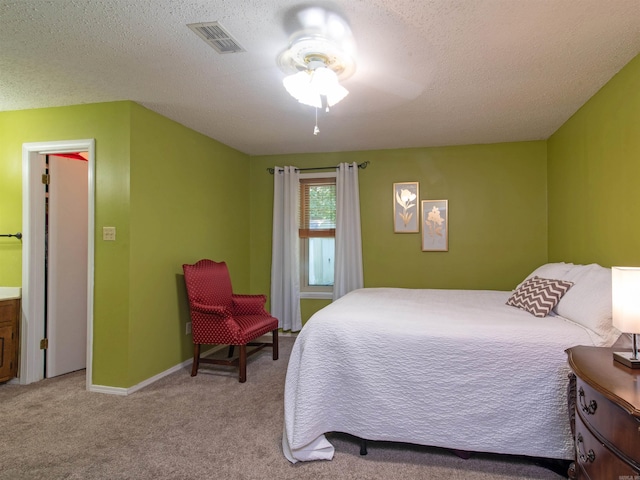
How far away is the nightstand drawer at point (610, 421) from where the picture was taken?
3.86 feet

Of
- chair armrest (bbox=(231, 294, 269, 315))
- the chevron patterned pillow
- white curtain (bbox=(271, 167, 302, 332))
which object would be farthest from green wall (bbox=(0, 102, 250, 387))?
the chevron patterned pillow

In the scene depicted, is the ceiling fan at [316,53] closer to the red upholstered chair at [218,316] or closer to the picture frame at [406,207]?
the red upholstered chair at [218,316]

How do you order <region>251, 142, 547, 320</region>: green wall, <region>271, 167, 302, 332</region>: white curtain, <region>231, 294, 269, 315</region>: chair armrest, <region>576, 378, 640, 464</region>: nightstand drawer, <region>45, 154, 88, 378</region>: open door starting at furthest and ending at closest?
1. <region>271, 167, 302, 332</region>: white curtain
2. <region>251, 142, 547, 320</region>: green wall
3. <region>231, 294, 269, 315</region>: chair armrest
4. <region>45, 154, 88, 378</region>: open door
5. <region>576, 378, 640, 464</region>: nightstand drawer

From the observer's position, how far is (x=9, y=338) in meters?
3.30

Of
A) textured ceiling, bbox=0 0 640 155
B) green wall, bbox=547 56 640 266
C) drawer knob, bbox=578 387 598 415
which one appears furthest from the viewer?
green wall, bbox=547 56 640 266

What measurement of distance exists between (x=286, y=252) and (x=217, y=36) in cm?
307

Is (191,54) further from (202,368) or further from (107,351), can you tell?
(202,368)

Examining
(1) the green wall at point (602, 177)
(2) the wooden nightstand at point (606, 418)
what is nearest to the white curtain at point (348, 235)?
(1) the green wall at point (602, 177)

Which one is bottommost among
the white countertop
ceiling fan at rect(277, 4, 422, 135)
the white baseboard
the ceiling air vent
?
the white baseboard

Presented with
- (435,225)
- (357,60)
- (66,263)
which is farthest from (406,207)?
(66,263)

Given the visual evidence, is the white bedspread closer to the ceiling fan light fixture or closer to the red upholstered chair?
the red upholstered chair

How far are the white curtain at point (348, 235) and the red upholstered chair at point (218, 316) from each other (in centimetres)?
116

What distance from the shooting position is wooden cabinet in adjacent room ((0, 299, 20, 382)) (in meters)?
3.24

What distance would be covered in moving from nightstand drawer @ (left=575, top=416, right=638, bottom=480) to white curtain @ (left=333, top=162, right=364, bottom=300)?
3.18 meters
